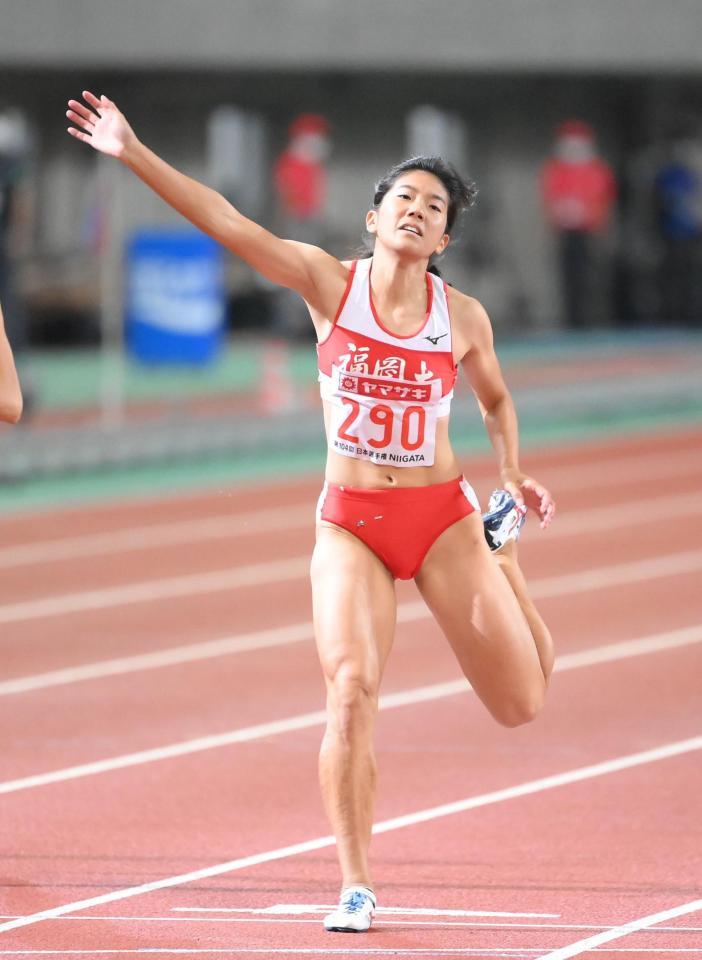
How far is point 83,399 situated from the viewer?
726 inches

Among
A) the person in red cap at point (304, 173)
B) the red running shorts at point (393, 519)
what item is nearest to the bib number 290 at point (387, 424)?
the red running shorts at point (393, 519)

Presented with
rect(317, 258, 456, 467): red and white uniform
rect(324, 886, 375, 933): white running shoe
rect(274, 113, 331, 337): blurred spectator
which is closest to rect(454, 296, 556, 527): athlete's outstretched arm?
rect(317, 258, 456, 467): red and white uniform

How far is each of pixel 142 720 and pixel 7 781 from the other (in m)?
1.09

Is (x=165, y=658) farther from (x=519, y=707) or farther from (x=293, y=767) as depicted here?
(x=519, y=707)

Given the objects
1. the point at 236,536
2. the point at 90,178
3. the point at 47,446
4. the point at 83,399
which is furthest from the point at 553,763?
the point at 90,178

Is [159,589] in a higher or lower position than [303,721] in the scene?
higher

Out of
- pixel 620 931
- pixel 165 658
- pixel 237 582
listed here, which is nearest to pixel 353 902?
pixel 620 931

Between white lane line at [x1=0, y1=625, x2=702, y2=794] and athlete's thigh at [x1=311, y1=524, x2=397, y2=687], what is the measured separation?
2.09 m

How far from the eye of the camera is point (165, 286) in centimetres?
1633

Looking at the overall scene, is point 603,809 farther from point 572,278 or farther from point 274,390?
point 572,278

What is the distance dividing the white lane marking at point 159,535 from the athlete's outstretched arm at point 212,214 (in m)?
6.65

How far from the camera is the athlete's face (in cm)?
503

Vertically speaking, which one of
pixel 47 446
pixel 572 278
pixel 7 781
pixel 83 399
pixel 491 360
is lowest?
pixel 7 781

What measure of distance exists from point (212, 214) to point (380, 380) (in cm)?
64
